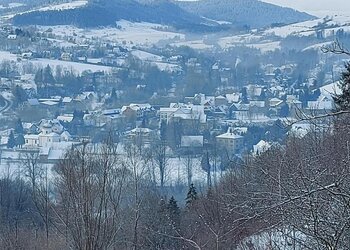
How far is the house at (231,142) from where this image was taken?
2873 centimetres

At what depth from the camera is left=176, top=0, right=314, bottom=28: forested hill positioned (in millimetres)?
98269

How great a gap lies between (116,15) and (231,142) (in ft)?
161

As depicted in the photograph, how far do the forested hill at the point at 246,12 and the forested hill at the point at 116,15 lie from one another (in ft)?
16.1

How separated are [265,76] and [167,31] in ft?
87.6

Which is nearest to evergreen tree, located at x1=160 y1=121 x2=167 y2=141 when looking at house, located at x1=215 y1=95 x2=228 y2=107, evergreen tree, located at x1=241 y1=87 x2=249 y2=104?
house, located at x1=215 y1=95 x2=228 y2=107

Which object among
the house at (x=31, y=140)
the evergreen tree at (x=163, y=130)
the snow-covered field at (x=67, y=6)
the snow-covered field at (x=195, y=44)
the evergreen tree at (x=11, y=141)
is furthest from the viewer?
the snow-covered field at (x=67, y=6)

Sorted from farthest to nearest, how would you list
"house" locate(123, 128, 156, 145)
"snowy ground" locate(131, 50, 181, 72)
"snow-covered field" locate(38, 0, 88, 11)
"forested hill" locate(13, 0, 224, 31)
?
"snow-covered field" locate(38, 0, 88, 11) → "forested hill" locate(13, 0, 224, 31) → "snowy ground" locate(131, 50, 181, 72) → "house" locate(123, 128, 156, 145)

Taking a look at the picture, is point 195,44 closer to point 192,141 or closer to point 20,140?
point 20,140

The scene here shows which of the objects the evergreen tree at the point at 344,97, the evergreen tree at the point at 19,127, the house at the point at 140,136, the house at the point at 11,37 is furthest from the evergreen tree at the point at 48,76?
the evergreen tree at the point at 344,97

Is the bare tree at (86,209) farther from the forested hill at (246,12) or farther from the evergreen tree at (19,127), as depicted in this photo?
the forested hill at (246,12)

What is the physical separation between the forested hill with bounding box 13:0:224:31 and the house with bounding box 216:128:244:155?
40660mm

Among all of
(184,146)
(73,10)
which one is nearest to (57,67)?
(184,146)

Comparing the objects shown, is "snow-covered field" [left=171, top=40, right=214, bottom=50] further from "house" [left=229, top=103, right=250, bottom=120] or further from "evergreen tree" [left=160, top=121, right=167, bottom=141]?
"evergreen tree" [left=160, top=121, right=167, bottom=141]

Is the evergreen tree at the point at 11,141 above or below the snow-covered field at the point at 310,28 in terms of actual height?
below
